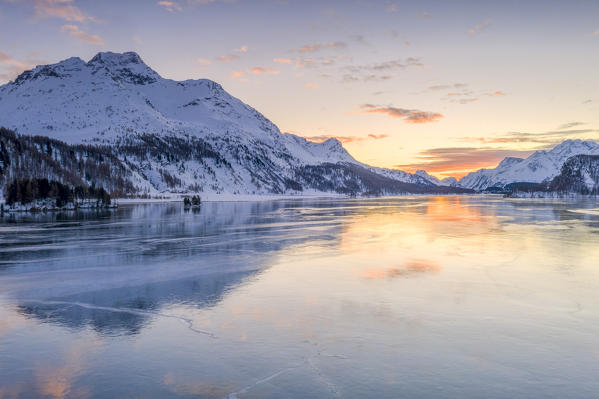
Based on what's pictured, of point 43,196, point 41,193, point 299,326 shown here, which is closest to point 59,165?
point 43,196

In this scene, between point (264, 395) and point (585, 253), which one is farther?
point (585, 253)

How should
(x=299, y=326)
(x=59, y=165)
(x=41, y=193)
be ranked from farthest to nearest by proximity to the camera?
(x=59, y=165) < (x=41, y=193) < (x=299, y=326)

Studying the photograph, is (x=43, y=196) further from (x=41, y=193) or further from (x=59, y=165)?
(x=59, y=165)

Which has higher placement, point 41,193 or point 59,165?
point 59,165

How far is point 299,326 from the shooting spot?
11602mm

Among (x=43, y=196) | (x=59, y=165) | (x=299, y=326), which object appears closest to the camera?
(x=299, y=326)

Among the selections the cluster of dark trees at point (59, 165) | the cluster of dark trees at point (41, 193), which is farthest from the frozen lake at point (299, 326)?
the cluster of dark trees at point (59, 165)

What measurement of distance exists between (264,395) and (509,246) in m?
25.3

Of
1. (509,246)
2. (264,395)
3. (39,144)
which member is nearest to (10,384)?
(264,395)

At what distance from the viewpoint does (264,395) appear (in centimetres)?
764

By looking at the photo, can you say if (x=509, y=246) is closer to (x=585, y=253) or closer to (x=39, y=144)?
(x=585, y=253)

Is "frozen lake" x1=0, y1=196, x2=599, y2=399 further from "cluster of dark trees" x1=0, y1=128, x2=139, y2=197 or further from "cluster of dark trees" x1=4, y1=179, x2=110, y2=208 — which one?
"cluster of dark trees" x1=0, y1=128, x2=139, y2=197

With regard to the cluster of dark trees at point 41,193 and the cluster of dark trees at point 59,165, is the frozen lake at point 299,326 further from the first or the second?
the cluster of dark trees at point 59,165

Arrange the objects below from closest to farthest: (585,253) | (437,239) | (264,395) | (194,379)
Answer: (264,395), (194,379), (585,253), (437,239)
